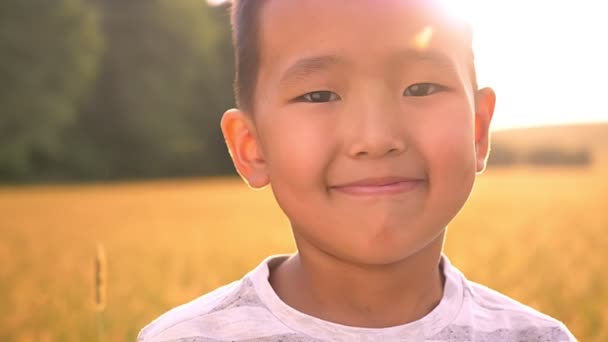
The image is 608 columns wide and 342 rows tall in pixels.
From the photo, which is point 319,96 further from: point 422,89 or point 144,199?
point 144,199

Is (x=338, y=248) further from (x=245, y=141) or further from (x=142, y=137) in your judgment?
(x=142, y=137)

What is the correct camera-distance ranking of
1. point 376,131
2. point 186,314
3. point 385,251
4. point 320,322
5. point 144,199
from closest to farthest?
point 376,131
point 385,251
point 320,322
point 186,314
point 144,199

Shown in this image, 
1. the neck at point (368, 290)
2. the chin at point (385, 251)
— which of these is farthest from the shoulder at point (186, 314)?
the chin at point (385, 251)

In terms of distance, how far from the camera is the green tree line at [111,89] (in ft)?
78.2

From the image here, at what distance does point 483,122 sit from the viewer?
2561 millimetres

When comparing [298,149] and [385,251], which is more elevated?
[298,149]

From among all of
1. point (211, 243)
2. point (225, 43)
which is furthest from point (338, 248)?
point (225, 43)

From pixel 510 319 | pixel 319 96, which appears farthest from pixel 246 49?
pixel 510 319

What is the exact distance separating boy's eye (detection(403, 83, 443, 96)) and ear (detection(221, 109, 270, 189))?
1.64ft

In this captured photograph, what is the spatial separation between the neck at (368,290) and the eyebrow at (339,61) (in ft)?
1.70

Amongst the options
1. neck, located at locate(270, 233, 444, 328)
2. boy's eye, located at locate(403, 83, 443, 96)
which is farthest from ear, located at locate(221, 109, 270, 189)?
boy's eye, located at locate(403, 83, 443, 96)

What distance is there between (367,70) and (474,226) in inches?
281

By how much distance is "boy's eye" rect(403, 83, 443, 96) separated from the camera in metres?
2.19

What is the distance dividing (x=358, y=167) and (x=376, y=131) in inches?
→ 4.3
